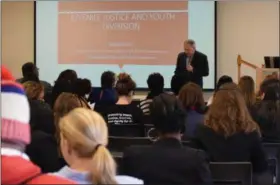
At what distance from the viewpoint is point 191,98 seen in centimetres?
386

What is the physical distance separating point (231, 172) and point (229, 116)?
466 millimetres

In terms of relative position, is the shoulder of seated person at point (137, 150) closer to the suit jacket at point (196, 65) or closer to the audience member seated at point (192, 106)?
the audience member seated at point (192, 106)

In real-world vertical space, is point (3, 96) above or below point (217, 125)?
above

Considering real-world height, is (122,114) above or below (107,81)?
below

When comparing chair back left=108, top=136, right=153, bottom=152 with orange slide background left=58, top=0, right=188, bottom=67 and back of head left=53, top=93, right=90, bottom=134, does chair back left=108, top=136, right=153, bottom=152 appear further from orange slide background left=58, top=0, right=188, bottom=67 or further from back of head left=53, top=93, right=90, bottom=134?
orange slide background left=58, top=0, right=188, bottom=67

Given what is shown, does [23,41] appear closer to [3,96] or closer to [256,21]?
[256,21]

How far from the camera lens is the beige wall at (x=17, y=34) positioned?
9.21 meters

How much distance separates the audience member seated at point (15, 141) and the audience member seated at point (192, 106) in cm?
210

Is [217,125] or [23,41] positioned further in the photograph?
[23,41]

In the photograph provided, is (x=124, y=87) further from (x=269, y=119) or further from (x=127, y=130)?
(x=269, y=119)

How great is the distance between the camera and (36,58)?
9.14 m

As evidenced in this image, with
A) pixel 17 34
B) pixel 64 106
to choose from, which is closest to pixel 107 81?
pixel 64 106

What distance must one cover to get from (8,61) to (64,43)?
3.98 feet

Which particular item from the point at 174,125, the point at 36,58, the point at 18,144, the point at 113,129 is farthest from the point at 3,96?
the point at 36,58
